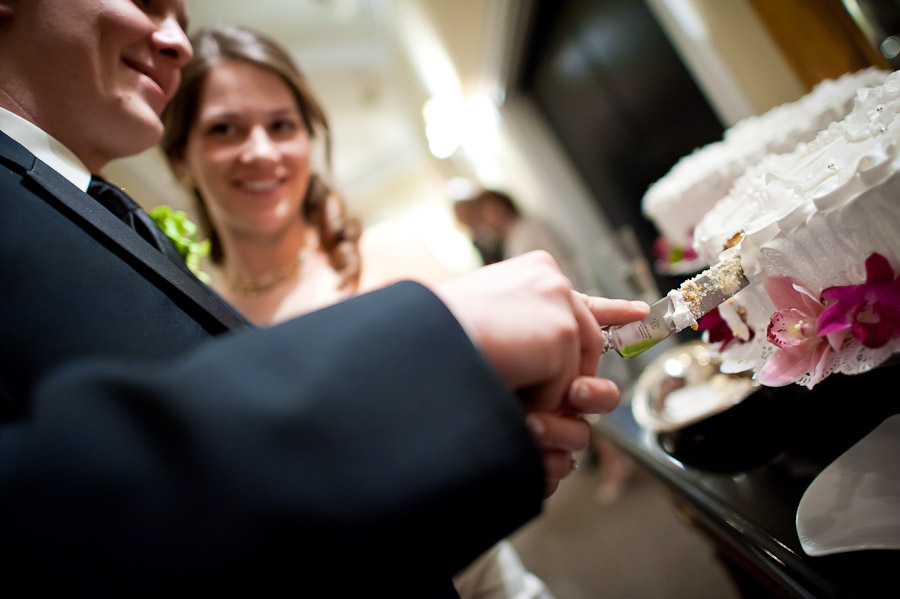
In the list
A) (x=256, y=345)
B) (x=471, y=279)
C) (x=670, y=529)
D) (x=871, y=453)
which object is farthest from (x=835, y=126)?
(x=670, y=529)

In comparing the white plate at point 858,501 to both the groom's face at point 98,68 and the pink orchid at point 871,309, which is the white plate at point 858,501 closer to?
the pink orchid at point 871,309

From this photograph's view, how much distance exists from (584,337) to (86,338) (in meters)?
0.48

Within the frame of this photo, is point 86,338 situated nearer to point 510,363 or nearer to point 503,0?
point 510,363

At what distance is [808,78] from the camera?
3.55 ft

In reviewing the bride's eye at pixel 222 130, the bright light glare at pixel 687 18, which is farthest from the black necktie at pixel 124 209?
the bright light glare at pixel 687 18

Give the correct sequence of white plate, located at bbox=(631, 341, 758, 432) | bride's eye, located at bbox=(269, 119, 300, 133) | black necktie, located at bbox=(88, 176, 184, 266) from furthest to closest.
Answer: bride's eye, located at bbox=(269, 119, 300, 133)
white plate, located at bbox=(631, 341, 758, 432)
black necktie, located at bbox=(88, 176, 184, 266)

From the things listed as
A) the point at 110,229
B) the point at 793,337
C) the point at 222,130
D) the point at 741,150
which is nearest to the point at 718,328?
the point at 793,337

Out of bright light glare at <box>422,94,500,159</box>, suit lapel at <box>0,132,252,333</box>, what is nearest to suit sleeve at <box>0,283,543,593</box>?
suit lapel at <box>0,132,252,333</box>

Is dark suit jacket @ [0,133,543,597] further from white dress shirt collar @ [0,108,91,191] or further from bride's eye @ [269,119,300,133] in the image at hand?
bride's eye @ [269,119,300,133]

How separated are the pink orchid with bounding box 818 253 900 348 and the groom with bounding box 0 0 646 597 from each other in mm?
241

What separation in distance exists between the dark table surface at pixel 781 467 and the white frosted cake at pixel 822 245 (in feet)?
0.68

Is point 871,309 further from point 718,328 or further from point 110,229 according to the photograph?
point 110,229

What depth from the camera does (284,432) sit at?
26 cm

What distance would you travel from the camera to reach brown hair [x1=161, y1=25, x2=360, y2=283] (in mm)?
1096
